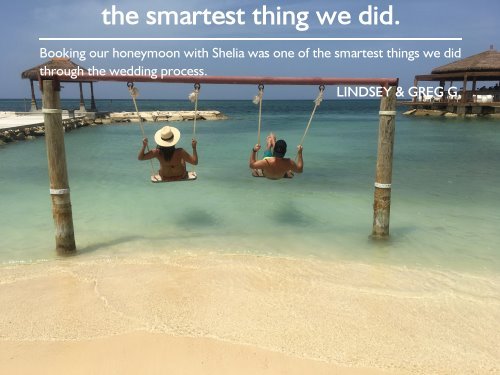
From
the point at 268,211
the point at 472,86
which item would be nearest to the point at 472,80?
the point at 472,86

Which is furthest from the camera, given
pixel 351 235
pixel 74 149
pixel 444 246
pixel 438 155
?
pixel 74 149

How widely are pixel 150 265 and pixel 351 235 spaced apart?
3.15 metres

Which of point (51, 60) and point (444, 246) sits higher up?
point (51, 60)

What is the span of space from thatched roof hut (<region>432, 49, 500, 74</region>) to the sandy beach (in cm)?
3501

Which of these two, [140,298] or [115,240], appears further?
[115,240]

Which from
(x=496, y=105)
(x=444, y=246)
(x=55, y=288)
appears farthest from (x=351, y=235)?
(x=496, y=105)

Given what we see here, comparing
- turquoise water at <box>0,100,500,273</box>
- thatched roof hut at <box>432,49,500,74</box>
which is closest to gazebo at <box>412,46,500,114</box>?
thatched roof hut at <box>432,49,500,74</box>

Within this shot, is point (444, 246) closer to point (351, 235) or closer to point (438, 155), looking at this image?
point (351, 235)

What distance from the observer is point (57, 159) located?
5227 mm

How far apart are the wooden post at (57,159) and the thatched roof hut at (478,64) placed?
36915mm

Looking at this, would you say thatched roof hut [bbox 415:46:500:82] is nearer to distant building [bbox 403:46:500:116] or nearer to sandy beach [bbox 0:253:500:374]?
distant building [bbox 403:46:500:116]

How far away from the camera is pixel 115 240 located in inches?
259

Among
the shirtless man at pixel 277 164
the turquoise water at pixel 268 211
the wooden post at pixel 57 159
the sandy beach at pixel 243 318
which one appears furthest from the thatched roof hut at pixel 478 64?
the wooden post at pixel 57 159

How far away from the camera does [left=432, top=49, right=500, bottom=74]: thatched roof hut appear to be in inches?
1363
